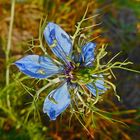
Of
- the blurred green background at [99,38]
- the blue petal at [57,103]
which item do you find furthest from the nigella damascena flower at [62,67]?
the blurred green background at [99,38]

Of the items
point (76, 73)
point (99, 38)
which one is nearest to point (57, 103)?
point (76, 73)

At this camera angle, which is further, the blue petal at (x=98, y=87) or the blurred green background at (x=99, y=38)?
the blurred green background at (x=99, y=38)

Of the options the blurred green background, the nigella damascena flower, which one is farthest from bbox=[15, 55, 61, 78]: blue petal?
the blurred green background

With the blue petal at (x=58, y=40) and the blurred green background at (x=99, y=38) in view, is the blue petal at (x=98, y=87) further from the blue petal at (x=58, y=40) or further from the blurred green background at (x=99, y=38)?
the blurred green background at (x=99, y=38)

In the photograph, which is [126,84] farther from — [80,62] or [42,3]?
[80,62]

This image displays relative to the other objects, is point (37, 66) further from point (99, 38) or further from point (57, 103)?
point (99, 38)
